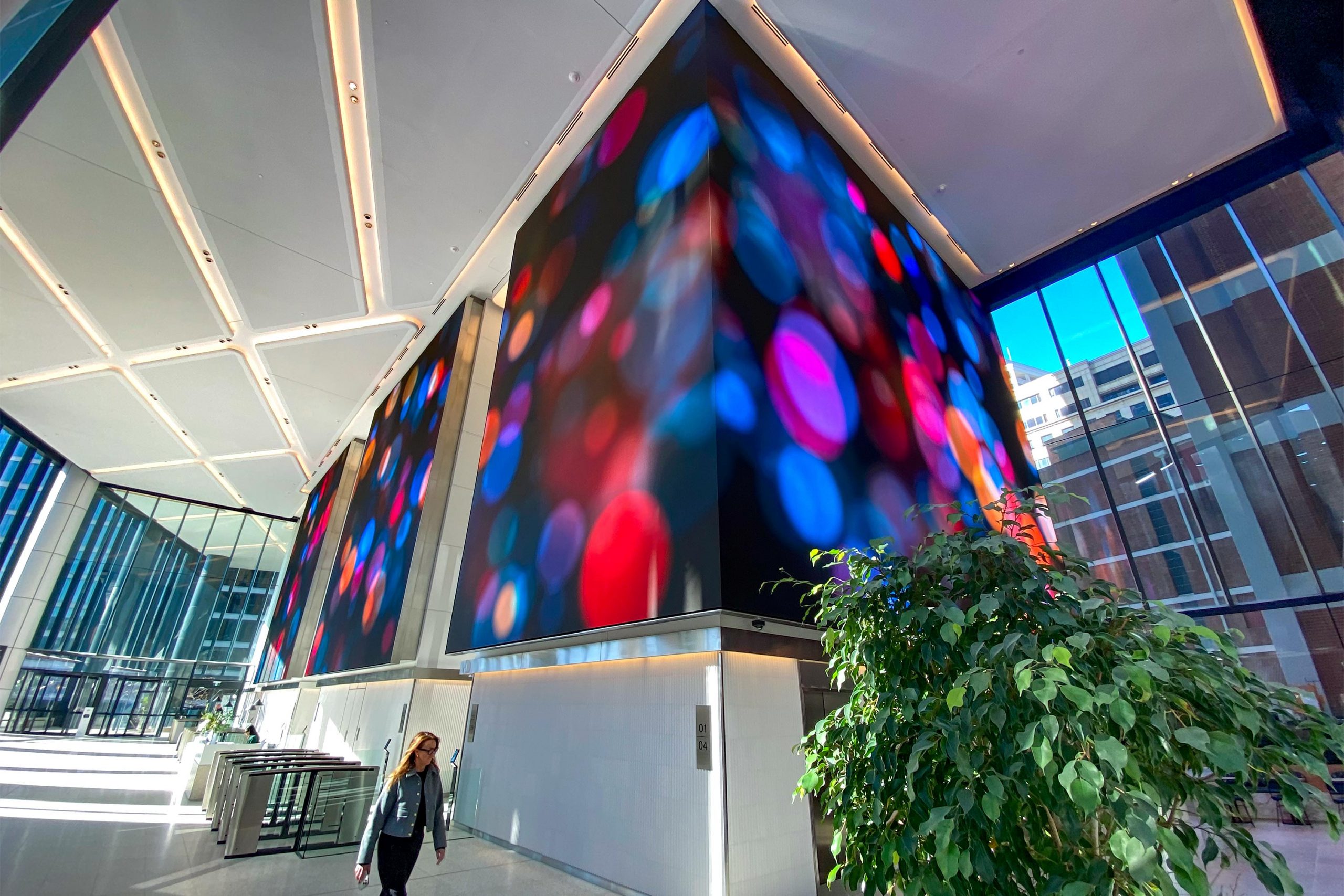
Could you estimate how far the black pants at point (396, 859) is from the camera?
11.5 feet

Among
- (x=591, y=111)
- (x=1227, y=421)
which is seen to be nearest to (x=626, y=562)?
(x=591, y=111)

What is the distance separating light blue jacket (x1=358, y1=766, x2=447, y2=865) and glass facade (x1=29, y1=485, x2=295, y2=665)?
77.4ft

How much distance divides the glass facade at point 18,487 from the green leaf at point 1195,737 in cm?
2411

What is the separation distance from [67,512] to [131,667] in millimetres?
5977

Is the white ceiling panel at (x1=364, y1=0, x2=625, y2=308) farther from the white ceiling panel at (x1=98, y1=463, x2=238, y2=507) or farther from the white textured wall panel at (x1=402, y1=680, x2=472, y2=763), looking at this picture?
the white ceiling panel at (x1=98, y1=463, x2=238, y2=507)

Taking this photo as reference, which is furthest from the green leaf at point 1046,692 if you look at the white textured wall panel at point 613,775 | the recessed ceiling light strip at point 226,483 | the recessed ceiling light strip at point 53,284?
the recessed ceiling light strip at point 226,483

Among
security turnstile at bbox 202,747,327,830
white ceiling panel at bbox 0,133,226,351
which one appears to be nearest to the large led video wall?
security turnstile at bbox 202,747,327,830

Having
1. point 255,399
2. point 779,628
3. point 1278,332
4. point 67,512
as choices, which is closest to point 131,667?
point 67,512

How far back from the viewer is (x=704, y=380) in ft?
15.5

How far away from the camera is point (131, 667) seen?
68.1ft

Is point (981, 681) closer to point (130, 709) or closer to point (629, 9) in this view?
point (629, 9)

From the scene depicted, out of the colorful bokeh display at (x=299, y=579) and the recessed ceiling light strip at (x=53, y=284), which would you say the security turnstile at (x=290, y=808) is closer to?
the recessed ceiling light strip at (x=53, y=284)

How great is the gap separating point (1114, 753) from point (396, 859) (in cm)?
391

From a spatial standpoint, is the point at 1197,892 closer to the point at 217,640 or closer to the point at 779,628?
the point at 779,628
